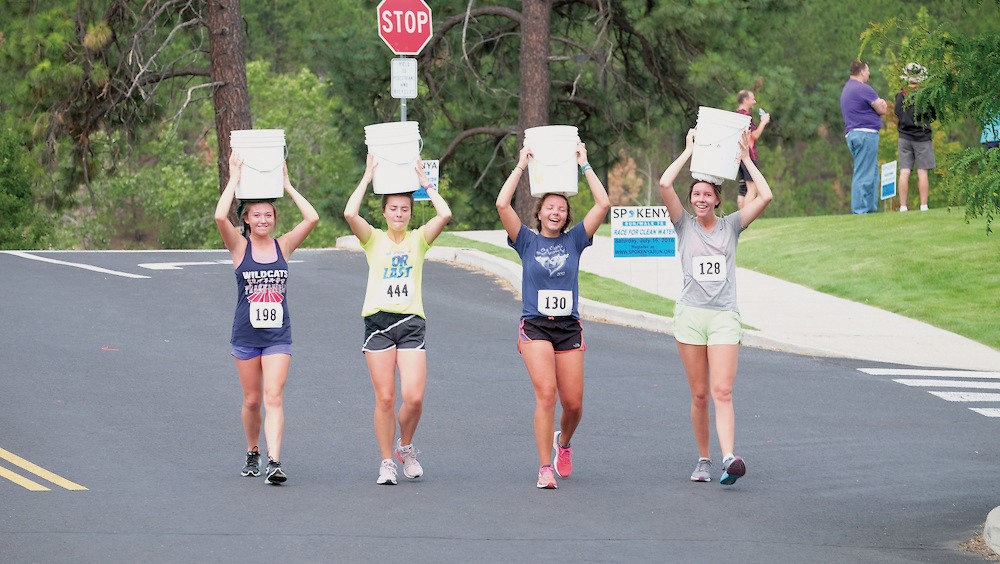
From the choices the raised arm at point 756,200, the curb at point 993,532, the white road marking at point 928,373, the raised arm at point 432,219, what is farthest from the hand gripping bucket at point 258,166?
the white road marking at point 928,373

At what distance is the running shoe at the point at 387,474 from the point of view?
9508mm

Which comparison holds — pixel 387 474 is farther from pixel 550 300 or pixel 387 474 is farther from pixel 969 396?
pixel 969 396

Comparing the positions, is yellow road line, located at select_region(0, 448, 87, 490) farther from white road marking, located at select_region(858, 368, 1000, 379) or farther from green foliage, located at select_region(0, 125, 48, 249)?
green foliage, located at select_region(0, 125, 48, 249)

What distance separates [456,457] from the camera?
10.6 metres

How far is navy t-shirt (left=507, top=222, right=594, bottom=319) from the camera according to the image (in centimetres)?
941

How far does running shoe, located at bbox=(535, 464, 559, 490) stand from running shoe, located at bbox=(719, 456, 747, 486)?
1.02 m

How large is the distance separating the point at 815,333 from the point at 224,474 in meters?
8.48

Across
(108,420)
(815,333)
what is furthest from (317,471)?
(815,333)

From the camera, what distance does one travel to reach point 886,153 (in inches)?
1743

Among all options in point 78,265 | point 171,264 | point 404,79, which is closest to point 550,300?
point 404,79

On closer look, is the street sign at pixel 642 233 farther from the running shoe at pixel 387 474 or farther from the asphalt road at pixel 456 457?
the running shoe at pixel 387 474

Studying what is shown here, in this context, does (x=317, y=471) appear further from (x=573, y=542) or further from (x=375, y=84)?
(x=375, y=84)

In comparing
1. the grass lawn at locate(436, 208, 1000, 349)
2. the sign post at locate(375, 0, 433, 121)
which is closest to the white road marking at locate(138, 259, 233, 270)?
the sign post at locate(375, 0, 433, 121)

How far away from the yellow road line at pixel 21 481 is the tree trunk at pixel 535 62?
801 inches
